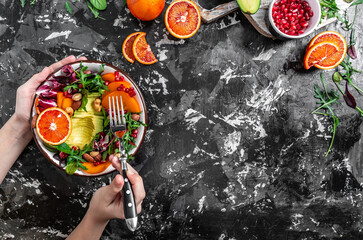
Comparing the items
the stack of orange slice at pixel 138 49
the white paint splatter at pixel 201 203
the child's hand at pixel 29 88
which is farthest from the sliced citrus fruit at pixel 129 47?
the white paint splatter at pixel 201 203

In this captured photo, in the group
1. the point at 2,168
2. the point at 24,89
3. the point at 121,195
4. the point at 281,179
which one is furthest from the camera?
the point at 281,179

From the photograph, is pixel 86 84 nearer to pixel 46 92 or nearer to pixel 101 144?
pixel 46 92

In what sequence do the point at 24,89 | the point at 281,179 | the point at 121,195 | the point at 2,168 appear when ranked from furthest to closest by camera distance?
the point at 281,179 → the point at 2,168 → the point at 24,89 → the point at 121,195

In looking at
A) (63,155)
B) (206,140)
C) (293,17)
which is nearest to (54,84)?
(63,155)

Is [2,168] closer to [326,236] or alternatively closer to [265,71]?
[265,71]

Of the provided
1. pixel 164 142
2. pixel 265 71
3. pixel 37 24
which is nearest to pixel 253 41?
pixel 265 71

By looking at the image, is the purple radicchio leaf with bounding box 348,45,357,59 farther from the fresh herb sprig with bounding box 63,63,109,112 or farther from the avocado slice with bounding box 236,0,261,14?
the fresh herb sprig with bounding box 63,63,109,112

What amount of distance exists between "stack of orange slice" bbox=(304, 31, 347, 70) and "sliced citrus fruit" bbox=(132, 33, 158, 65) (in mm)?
791

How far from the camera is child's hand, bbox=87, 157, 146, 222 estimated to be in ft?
4.04

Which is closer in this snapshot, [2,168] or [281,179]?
[2,168]

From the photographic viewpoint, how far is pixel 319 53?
1.55 metres

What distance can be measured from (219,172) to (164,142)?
34cm

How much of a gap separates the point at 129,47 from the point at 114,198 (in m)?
0.75

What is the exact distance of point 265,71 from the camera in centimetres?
161
